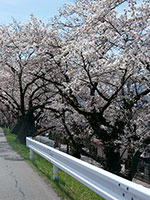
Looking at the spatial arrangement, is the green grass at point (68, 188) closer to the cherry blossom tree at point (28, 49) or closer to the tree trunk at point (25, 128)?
the cherry blossom tree at point (28, 49)

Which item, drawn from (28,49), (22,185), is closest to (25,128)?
(28,49)

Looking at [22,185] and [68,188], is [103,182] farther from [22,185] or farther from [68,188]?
[22,185]

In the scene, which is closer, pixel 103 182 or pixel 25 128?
pixel 103 182

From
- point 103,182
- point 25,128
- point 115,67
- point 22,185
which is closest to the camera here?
point 103,182

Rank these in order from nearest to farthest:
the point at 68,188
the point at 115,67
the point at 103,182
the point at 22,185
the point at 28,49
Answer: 1. the point at 103,182
2. the point at 68,188
3. the point at 22,185
4. the point at 115,67
5. the point at 28,49

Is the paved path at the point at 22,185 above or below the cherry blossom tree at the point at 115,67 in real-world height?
below

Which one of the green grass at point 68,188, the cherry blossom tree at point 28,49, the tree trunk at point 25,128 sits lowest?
the green grass at point 68,188

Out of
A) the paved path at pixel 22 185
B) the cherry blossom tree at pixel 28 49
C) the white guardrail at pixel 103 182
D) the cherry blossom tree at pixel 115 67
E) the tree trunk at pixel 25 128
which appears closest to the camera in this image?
the white guardrail at pixel 103 182

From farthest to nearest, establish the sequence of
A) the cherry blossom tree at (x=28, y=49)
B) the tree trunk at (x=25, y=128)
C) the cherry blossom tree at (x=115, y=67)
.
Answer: the tree trunk at (x=25, y=128)
the cherry blossom tree at (x=28, y=49)
the cherry blossom tree at (x=115, y=67)

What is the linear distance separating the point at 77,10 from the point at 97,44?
3653mm

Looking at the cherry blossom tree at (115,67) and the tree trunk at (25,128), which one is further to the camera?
the tree trunk at (25,128)

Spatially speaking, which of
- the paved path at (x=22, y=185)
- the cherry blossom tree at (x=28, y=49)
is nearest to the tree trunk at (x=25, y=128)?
the cherry blossom tree at (x=28, y=49)

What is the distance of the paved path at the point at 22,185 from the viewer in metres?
5.77

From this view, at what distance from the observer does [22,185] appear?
6688 millimetres
